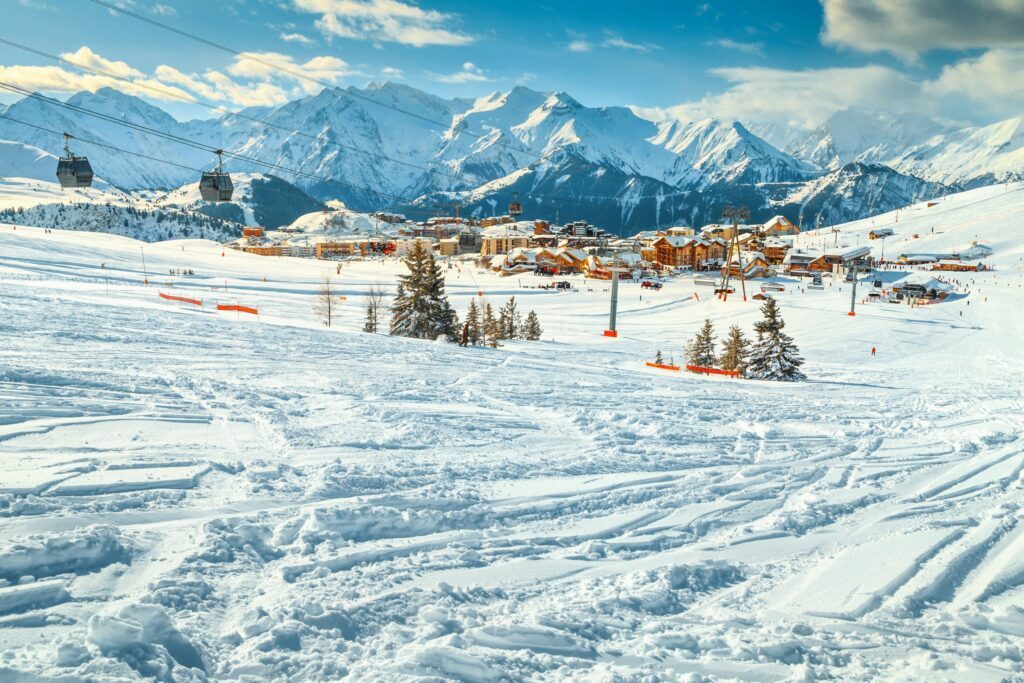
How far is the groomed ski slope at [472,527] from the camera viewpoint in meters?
3.96

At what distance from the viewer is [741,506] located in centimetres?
669

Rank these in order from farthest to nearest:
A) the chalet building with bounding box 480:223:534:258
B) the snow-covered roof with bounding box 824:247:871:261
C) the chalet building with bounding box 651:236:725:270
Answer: the chalet building with bounding box 480:223:534:258
the chalet building with bounding box 651:236:725:270
the snow-covered roof with bounding box 824:247:871:261

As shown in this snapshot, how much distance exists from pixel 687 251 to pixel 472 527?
9574 centimetres

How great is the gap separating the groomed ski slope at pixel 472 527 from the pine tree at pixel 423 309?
14.3 metres

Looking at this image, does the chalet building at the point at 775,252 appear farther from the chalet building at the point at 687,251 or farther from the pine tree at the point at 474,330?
the pine tree at the point at 474,330

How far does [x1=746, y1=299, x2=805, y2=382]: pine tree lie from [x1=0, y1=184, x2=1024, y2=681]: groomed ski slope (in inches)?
333

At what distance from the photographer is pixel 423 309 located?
27391mm

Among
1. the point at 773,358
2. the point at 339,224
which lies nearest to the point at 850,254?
the point at 773,358

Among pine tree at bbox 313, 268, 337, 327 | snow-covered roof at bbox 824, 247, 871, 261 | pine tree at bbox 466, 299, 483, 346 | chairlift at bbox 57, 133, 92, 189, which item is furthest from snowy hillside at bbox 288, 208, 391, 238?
chairlift at bbox 57, 133, 92, 189

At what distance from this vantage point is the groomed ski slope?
396cm

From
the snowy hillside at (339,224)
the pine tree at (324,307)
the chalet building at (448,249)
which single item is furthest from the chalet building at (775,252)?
the snowy hillside at (339,224)

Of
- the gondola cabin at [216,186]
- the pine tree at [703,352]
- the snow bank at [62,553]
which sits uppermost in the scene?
the gondola cabin at [216,186]

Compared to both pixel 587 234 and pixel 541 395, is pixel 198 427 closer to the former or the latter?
pixel 541 395

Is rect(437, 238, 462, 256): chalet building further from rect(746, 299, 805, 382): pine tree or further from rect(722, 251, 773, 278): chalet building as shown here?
rect(746, 299, 805, 382): pine tree
